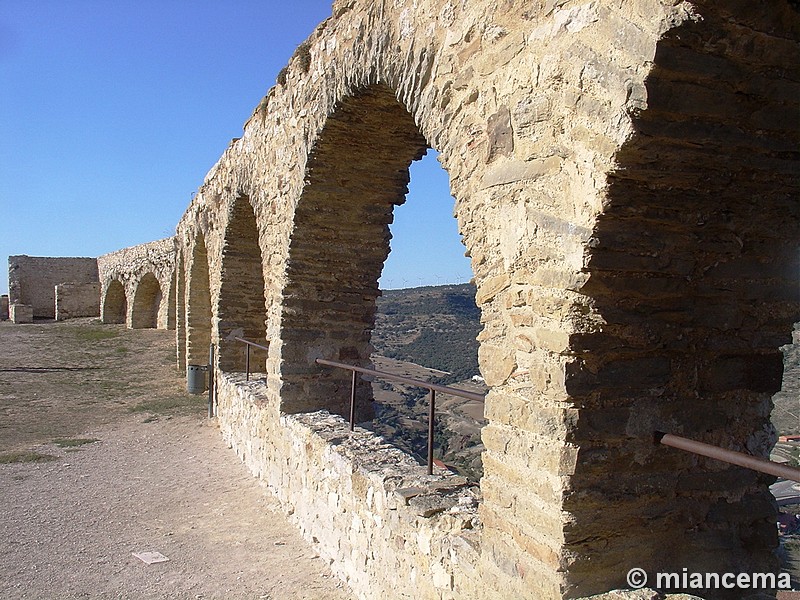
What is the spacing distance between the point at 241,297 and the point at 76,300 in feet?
Result: 62.2

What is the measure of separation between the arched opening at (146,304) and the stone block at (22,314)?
6.34 metres

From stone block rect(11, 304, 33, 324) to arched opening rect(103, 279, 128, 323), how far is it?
304 centimetres

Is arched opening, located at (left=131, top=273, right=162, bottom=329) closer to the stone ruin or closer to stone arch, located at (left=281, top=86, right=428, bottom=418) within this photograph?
stone arch, located at (left=281, top=86, right=428, bottom=418)

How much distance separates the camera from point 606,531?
2.47 meters

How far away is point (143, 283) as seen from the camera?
20172 millimetres

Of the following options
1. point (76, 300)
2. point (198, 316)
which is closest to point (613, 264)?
point (198, 316)

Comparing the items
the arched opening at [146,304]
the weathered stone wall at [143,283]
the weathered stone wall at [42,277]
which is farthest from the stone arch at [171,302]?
the weathered stone wall at [42,277]

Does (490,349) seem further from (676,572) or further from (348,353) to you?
(348,353)

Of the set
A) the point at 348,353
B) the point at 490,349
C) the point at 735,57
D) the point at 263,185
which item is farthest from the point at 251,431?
the point at 735,57

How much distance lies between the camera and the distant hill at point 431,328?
62.6 feet

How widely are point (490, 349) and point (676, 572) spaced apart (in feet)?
3.78

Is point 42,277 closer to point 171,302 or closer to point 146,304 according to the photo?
point 146,304

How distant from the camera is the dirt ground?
450cm

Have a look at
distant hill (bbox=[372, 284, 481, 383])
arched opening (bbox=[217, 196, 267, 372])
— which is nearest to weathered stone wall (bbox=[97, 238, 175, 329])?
distant hill (bbox=[372, 284, 481, 383])
